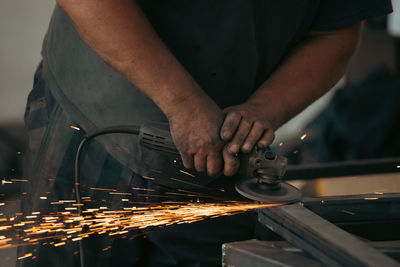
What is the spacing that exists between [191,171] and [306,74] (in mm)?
396

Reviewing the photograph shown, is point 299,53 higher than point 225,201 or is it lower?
higher

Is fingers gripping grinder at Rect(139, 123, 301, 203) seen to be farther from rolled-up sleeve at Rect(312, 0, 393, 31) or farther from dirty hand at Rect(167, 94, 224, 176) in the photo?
rolled-up sleeve at Rect(312, 0, 393, 31)

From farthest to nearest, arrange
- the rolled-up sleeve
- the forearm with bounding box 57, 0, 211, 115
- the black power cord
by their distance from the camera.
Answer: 1. the rolled-up sleeve
2. the black power cord
3. the forearm with bounding box 57, 0, 211, 115

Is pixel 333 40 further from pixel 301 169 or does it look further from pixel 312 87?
pixel 301 169

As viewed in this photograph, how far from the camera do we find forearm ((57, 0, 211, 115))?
0.83 metres

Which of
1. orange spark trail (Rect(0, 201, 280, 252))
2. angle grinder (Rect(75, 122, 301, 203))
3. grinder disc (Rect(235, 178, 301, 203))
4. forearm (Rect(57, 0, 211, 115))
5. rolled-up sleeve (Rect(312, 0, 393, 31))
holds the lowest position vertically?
orange spark trail (Rect(0, 201, 280, 252))

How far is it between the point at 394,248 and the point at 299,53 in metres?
0.57

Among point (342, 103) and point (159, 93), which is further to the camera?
point (342, 103)

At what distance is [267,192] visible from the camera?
896 millimetres

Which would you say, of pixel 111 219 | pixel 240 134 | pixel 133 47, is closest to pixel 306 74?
pixel 240 134

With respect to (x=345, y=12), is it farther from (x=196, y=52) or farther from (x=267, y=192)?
(x=267, y=192)

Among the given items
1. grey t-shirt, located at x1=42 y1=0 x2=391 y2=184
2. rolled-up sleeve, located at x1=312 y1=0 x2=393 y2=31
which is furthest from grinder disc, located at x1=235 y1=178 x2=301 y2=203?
rolled-up sleeve, located at x1=312 y1=0 x2=393 y2=31

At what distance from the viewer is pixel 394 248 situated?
797mm

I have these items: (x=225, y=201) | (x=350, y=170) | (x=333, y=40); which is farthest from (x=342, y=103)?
(x=225, y=201)
